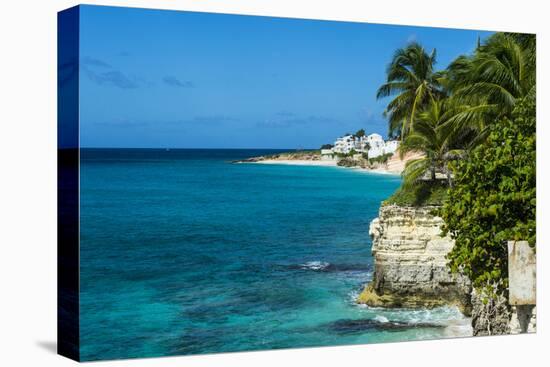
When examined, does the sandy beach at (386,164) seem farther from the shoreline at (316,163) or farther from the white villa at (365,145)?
the white villa at (365,145)

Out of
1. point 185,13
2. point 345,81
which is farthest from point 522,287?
point 185,13

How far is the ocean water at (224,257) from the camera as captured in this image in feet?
32.5

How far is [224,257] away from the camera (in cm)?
1088

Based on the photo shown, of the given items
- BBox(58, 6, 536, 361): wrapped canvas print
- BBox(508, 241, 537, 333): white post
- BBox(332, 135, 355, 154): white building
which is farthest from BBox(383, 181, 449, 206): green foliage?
BBox(508, 241, 537, 333): white post

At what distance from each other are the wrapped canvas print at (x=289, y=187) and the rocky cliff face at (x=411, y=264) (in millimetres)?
29

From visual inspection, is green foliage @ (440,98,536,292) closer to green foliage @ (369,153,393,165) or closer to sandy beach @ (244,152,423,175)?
sandy beach @ (244,152,423,175)

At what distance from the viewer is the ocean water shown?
991cm

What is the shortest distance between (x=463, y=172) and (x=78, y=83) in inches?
185

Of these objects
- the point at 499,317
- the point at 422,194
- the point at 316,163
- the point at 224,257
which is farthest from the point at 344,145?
the point at 499,317

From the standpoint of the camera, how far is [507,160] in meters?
10.9

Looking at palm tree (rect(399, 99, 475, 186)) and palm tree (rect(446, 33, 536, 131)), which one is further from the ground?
palm tree (rect(446, 33, 536, 131))

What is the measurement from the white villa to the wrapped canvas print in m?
0.02

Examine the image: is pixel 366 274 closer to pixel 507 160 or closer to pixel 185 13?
pixel 507 160

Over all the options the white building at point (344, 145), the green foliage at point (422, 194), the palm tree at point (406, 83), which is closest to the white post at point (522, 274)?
the green foliage at point (422, 194)
